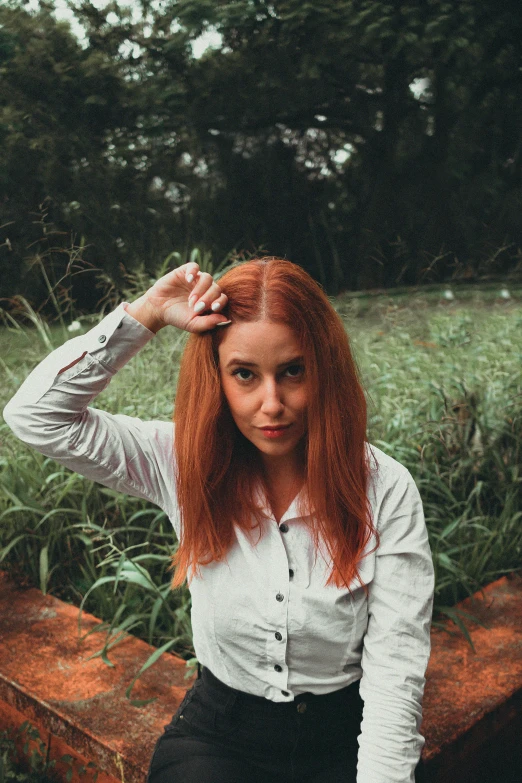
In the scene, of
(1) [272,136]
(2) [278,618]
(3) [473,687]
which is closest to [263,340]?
(2) [278,618]

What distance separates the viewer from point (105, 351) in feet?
4.78

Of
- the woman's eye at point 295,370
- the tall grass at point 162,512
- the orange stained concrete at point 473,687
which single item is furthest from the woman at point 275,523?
the tall grass at point 162,512

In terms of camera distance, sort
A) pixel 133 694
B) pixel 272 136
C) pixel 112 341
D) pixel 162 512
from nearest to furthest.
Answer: pixel 112 341 → pixel 133 694 → pixel 162 512 → pixel 272 136

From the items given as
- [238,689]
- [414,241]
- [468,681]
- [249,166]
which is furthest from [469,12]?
[238,689]

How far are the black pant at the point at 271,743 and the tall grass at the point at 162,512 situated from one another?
614 mm

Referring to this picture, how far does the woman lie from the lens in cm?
137

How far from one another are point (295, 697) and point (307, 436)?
18.7 inches

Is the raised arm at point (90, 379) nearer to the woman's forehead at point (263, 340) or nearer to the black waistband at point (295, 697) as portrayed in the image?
the woman's forehead at point (263, 340)

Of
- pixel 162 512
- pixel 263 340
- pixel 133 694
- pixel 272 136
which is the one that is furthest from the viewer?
pixel 272 136

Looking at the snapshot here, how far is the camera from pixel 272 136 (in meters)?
4.11

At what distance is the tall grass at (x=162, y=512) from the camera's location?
2.46 meters

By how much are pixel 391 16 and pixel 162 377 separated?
2.49 metres

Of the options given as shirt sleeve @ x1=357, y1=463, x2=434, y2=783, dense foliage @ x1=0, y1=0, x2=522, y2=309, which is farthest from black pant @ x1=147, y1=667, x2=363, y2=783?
dense foliage @ x1=0, y1=0, x2=522, y2=309

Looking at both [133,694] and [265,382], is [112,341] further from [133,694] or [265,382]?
[133,694]
